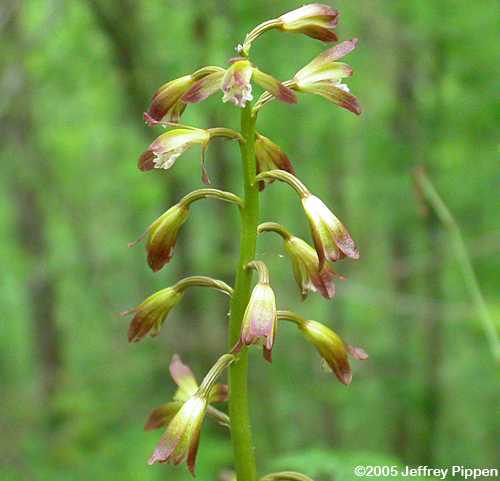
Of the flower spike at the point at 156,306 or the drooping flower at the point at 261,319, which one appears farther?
the flower spike at the point at 156,306

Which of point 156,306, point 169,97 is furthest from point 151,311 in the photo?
point 169,97

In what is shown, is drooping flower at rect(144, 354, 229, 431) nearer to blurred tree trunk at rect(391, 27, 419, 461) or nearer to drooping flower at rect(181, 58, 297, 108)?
drooping flower at rect(181, 58, 297, 108)

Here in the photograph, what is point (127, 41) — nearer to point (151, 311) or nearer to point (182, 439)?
point (151, 311)

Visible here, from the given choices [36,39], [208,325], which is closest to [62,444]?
[208,325]

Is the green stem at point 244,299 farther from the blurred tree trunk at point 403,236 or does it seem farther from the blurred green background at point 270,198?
the blurred tree trunk at point 403,236

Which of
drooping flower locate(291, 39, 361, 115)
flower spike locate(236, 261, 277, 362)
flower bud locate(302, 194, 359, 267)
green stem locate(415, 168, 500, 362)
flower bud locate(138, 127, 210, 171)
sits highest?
drooping flower locate(291, 39, 361, 115)

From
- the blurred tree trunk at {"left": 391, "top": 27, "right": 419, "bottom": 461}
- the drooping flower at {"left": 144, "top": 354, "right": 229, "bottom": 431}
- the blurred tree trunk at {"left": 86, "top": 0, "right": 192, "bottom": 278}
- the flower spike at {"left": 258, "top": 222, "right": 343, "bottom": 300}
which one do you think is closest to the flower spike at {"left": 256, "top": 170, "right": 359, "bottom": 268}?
the flower spike at {"left": 258, "top": 222, "right": 343, "bottom": 300}

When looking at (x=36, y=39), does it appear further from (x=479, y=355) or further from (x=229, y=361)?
(x=479, y=355)

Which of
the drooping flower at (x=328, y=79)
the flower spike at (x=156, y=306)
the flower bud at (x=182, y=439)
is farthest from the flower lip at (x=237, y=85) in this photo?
the flower bud at (x=182, y=439)
